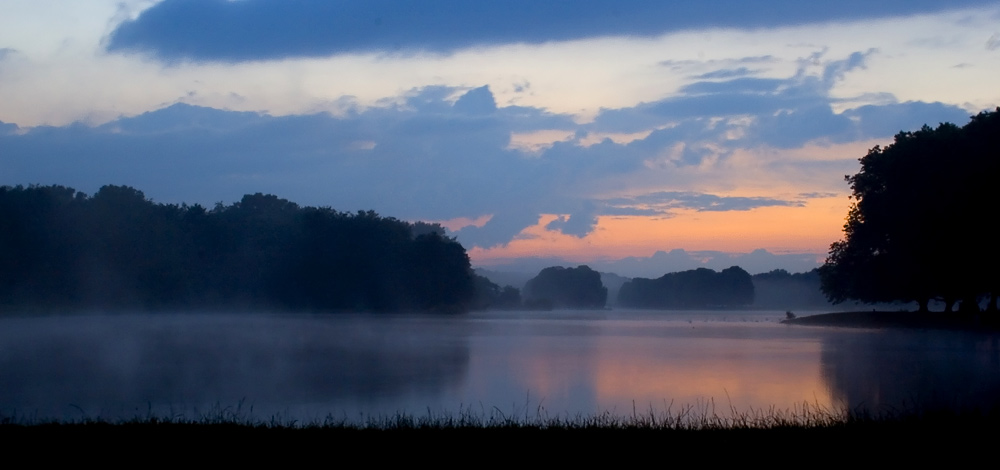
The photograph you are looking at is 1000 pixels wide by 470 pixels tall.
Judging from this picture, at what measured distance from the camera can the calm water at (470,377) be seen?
504 inches

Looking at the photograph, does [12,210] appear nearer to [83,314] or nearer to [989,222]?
[83,314]

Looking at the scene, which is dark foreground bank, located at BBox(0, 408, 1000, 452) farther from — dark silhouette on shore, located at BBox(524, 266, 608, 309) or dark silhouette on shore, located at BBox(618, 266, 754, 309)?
dark silhouette on shore, located at BBox(524, 266, 608, 309)

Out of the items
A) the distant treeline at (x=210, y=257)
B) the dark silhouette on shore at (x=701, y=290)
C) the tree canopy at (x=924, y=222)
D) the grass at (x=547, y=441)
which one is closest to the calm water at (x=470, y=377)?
the grass at (x=547, y=441)

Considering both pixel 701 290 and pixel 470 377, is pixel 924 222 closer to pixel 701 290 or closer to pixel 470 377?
pixel 470 377

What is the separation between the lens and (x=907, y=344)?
27703 millimetres

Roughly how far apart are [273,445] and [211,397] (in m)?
7.16

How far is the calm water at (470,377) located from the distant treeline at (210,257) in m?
36.4

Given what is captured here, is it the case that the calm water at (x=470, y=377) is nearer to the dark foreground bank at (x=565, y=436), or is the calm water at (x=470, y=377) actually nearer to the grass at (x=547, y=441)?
the dark foreground bank at (x=565, y=436)

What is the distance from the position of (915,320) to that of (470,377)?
31.8 m

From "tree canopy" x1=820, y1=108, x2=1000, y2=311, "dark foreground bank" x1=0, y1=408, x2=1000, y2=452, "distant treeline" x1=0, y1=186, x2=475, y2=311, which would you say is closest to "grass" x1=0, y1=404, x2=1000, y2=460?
"dark foreground bank" x1=0, y1=408, x2=1000, y2=452

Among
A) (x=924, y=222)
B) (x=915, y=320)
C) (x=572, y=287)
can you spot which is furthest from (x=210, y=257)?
(x=572, y=287)

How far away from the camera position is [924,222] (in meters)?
38.0

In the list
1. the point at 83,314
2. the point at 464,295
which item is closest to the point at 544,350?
the point at 83,314

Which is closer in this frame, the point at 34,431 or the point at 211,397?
the point at 34,431
